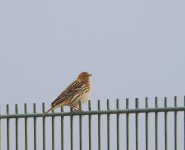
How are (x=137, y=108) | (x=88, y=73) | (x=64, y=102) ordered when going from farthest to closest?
(x=88, y=73) → (x=64, y=102) → (x=137, y=108)

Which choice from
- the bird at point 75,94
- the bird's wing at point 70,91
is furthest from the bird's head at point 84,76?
the bird's wing at point 70,91

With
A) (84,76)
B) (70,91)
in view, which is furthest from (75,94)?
(84,76)

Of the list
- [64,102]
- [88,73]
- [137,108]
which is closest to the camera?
[137,108]

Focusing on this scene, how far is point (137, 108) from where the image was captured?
707 inches

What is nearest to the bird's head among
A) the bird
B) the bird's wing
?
the bird

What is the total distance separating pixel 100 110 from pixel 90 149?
829 millimetres

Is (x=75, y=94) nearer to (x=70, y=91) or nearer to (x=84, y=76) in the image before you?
(x=70, y=91)

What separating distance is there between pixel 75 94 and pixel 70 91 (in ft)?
0.44

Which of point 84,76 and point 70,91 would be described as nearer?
point 70,91

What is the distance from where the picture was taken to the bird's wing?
64.4 feet

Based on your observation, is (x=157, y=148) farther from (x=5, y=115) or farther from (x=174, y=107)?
(x=5, y=115)

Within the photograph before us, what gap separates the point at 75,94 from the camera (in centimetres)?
2012

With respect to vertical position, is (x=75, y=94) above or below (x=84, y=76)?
below

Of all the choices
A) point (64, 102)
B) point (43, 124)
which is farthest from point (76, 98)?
point (43, 124)
